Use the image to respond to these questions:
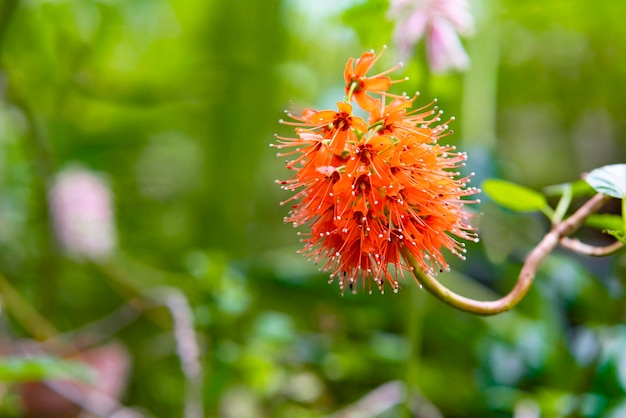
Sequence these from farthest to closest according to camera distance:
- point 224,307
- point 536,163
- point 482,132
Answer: point 536,163 → point 482,132 → point 224,307

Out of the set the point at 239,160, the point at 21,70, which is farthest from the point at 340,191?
the point at 21,70

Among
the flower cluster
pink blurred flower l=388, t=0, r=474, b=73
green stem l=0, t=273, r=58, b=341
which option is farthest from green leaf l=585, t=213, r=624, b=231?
green stem l=0, t=273, r=58, b=341

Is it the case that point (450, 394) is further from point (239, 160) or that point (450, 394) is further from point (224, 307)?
point (239, 160)

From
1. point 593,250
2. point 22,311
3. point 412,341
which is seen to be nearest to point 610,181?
point 593,250

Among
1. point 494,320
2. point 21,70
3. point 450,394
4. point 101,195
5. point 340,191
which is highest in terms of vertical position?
point 21,70

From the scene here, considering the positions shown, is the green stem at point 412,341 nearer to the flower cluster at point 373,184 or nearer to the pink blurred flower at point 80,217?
the flower cluster at point 373,184

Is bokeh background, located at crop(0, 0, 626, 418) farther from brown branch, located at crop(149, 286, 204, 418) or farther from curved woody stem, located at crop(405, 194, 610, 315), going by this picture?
curved woody stem, located at crop(405, 194, 610, 315)
